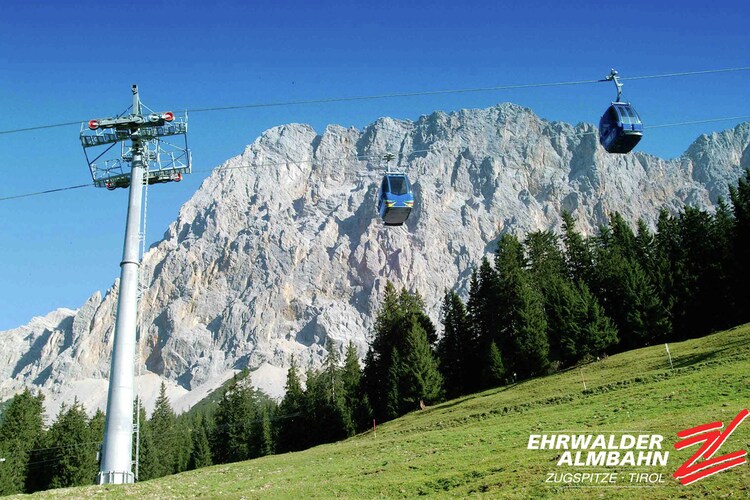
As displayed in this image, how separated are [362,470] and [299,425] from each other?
225 feet

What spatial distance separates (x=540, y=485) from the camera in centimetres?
1762

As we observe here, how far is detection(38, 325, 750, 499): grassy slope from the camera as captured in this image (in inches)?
708

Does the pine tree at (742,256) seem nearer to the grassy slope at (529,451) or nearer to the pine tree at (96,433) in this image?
the grassy slope at (529,451)

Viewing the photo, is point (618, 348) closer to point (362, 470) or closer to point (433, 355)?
point (433, 355)

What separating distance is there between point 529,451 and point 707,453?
735 centimetres

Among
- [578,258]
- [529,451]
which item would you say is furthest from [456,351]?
[529,451]

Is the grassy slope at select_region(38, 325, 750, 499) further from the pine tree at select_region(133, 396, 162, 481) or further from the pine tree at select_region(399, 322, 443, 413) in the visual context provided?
the pine tree at select_region(133, 396, 162, 481)

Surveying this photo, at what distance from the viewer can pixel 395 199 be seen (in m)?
36.9

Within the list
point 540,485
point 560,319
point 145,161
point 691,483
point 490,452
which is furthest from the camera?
point 560,319

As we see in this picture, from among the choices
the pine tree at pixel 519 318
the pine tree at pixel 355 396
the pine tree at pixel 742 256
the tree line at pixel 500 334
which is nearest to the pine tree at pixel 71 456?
the tree line at pixel 500 334

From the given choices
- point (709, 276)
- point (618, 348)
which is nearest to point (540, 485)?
point (618, 348)

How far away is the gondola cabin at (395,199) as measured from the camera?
3662 centimetres

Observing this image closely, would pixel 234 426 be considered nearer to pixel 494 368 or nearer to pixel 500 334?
pixel 500 334

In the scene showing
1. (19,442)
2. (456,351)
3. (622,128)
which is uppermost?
(622,128)
